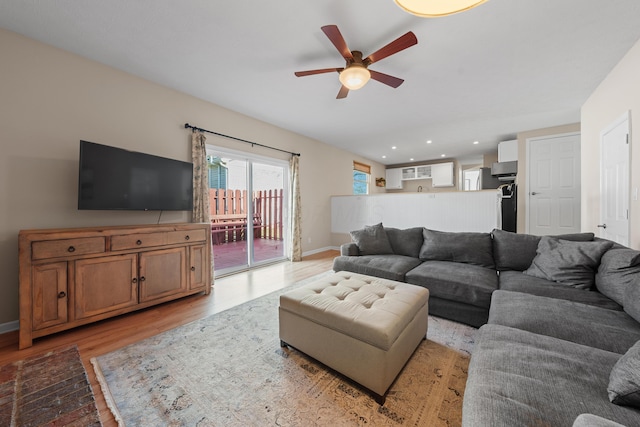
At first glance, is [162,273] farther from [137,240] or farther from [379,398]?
[379,398]

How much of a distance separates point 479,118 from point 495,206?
5.10 ft

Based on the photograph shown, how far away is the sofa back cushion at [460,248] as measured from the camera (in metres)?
2.65

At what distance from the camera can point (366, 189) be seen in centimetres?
785

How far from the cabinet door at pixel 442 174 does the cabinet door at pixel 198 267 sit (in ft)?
23.6

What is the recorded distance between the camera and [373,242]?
126 inches

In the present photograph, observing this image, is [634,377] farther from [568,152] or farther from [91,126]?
[568,152]

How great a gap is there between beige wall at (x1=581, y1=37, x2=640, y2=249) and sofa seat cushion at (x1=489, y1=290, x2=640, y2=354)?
5.06ft

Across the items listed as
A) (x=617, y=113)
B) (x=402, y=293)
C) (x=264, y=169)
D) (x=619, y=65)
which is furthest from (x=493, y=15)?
(x=264, y=169)

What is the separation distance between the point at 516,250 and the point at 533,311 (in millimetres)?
1272

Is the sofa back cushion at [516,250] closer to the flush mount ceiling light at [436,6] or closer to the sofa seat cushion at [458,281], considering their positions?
the sofa seat cushion at [458,281]

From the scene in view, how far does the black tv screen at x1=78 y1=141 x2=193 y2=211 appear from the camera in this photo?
89.1 inches

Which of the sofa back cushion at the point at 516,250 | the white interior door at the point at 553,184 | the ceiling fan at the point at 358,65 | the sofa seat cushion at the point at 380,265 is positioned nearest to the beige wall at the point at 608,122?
the sofa back cushion at the point at 516,250

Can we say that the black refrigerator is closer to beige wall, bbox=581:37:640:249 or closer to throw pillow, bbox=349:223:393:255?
beige wall, bbox=581:37:640:249

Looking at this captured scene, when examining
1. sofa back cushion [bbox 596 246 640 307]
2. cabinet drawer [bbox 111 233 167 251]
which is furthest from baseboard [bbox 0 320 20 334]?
sofa back cushion [bbox 596 246 640 307]
